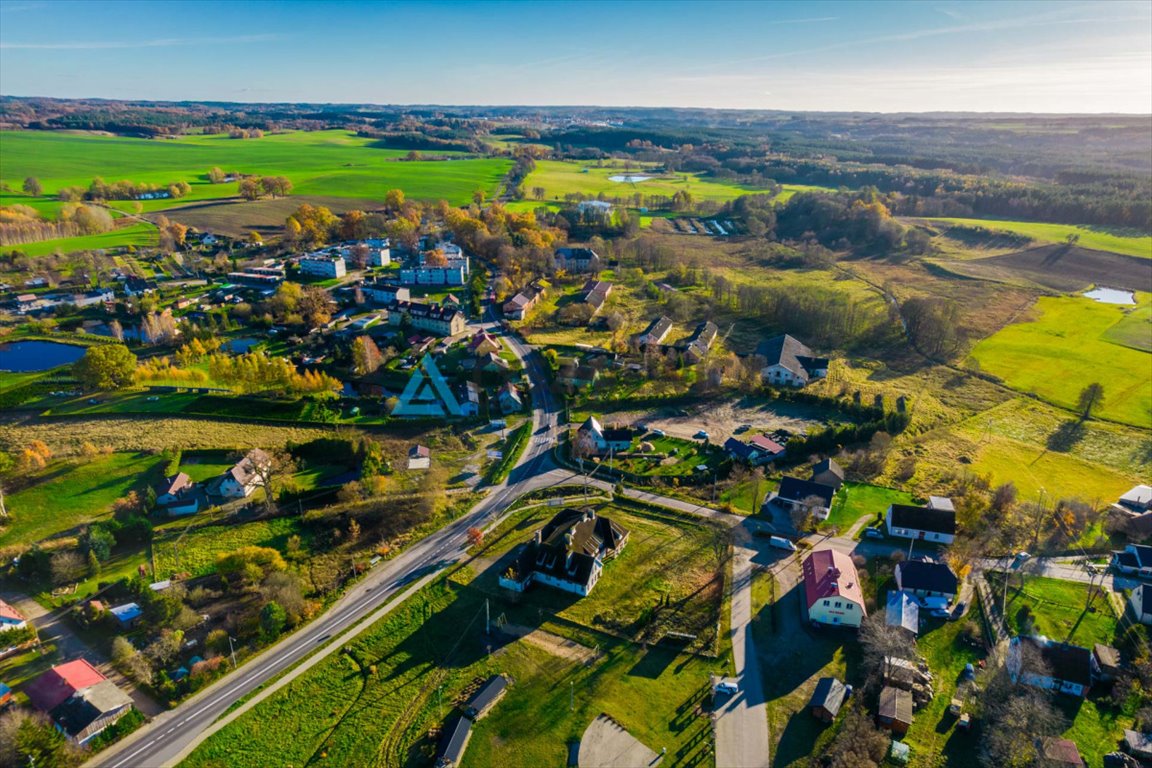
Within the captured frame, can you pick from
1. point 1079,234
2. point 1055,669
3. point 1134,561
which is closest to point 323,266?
point 1055,669

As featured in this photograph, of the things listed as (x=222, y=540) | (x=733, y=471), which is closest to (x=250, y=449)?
(x=222, y=540)

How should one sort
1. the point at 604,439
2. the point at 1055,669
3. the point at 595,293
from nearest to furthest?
the point at 1055,669 → the point at 604,439 → the point at 595,293

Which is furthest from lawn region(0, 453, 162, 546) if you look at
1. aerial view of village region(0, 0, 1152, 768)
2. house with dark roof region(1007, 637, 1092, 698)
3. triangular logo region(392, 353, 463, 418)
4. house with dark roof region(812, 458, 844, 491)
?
house with dark roof region(1007, 637, 1092, 698)

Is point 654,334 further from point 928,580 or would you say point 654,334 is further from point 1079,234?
point 1079,234

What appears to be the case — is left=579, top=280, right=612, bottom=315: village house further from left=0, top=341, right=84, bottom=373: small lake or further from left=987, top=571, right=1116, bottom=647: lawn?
left=0, top=341, right=84, bottom=373: small lake

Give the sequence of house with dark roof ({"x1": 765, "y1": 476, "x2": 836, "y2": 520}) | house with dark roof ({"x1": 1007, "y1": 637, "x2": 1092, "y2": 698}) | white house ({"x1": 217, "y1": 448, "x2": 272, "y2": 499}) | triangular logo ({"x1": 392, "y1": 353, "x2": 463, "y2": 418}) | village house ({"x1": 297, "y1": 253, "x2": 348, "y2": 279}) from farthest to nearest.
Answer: village house ({"x1": 297, "y1": 253, "x2": 348, "y2": 279}), triangular logo ({"x1": 392, "y1": 353, "x2": 463, "y2": 418}), white house ({"x1": 217, "y1": 448, "x2": 272, "y2": 499}), house with dark roof ({"x1": 765, "y1": 476, "x2": 836, "y2": 520}), house with dark roof ({"x1": 1007, "y1": 637, "x2": 1092, "y2": 698})

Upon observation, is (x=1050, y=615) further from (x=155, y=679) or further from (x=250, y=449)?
(x=250, y=449)
